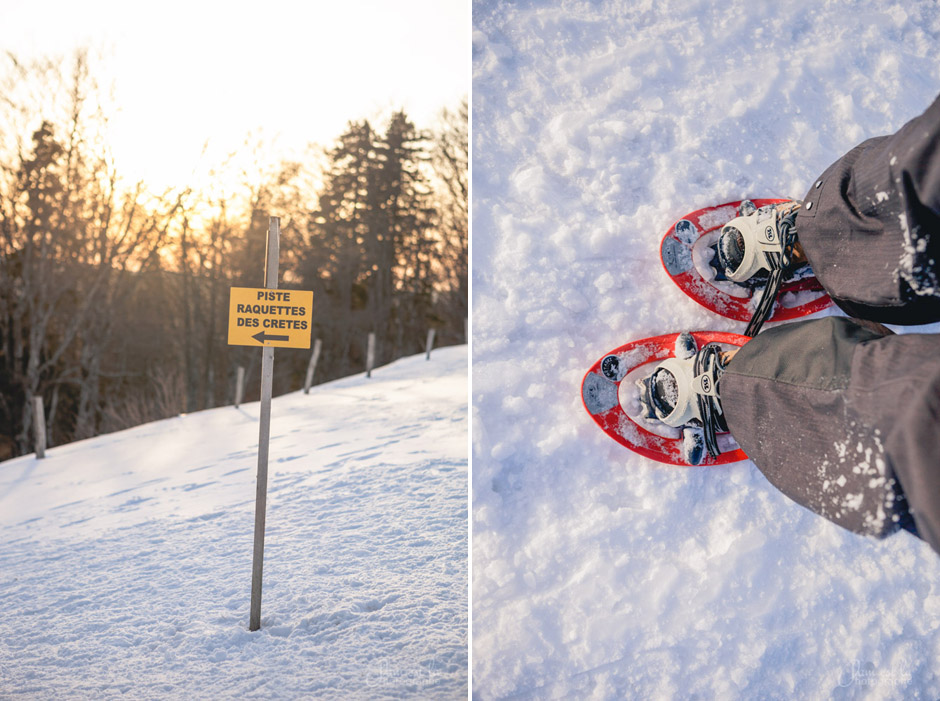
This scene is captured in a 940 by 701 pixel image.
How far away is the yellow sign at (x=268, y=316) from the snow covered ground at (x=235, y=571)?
701 millimetres

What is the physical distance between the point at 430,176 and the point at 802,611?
340 centimetres

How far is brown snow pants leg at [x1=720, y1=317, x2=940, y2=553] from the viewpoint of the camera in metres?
0.60

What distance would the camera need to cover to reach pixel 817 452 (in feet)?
2.58

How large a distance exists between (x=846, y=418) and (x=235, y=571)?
1.53 metres

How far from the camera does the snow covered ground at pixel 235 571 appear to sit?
1.20 m

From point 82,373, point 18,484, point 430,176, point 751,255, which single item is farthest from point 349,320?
point 751,255

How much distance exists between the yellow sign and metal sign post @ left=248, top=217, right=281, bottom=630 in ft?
0.10

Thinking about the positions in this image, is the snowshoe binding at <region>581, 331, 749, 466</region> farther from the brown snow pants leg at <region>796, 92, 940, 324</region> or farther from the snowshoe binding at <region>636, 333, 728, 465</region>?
the brown snow pants leg at <region>796, 92, 940, 324</region>

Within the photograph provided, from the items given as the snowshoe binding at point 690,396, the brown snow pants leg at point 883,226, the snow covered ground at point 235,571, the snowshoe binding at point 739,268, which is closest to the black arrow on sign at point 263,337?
the snow covered ground at point 235,571

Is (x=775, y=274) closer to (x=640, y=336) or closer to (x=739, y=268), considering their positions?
(x=739, y=268)

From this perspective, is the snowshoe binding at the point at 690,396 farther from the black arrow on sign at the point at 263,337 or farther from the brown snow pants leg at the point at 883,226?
the black arrow on sign at the point at 263,337

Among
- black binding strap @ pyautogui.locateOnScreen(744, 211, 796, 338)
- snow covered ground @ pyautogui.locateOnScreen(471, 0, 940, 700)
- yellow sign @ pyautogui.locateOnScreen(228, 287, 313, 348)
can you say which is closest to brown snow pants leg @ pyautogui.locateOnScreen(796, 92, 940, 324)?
black binding strap @ pyautogui.locateOnScreen(744, 211, 796, 338)

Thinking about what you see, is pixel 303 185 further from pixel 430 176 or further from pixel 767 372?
pixel 767 372

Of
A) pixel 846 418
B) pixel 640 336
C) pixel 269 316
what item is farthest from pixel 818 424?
pixel 269 316
